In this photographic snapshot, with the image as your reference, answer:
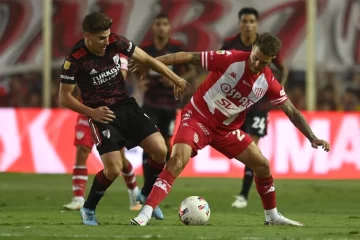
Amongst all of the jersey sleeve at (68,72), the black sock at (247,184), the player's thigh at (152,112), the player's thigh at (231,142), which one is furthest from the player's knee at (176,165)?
the player's thigh at (152,112)

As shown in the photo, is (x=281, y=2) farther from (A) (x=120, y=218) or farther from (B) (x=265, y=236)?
(B) (x=265, y=236)

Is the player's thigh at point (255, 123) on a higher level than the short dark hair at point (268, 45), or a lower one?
lower

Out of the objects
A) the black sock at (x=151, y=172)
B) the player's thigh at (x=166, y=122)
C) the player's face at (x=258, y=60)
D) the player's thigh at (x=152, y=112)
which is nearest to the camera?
the player's face at (x=258, y=60)

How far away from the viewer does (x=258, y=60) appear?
10.2 metres

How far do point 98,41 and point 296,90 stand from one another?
13.5 m

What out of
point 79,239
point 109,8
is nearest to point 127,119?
point 79,239

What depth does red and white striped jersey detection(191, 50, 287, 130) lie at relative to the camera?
34.2 ft

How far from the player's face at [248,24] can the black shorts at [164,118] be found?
65.3 inches

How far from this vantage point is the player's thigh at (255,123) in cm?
1402

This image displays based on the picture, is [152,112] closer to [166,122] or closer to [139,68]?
[166,122]

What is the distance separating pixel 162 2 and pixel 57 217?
13202mm

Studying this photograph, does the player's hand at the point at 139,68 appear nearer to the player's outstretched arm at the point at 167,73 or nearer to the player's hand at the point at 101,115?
the player's outstretched arm at the point at 167,73

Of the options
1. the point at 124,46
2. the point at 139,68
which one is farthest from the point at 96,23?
the point at 139,68

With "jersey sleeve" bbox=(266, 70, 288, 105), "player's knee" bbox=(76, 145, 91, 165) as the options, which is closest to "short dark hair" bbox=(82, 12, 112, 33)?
"jersey sleeve" bbox=(266, 70, 288, 105)
